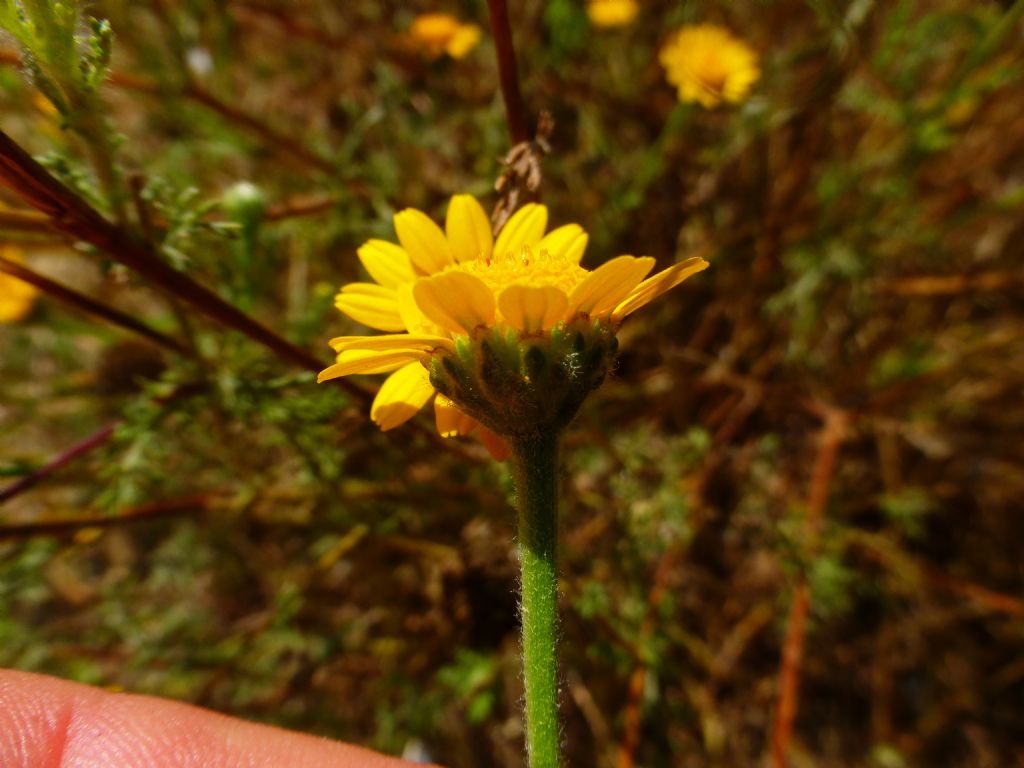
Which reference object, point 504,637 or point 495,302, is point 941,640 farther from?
point 495,302

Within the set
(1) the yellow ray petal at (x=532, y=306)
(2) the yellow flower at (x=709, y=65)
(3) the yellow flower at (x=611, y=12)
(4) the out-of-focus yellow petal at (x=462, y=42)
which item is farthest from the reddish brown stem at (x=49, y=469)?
(3) the yellow flower at (x=611, y=12)

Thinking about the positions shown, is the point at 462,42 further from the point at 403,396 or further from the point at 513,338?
the point at 513,338

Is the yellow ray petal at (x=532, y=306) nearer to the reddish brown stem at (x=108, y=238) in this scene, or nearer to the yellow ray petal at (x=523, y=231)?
the yellow ray petal at (x=523, y=231)

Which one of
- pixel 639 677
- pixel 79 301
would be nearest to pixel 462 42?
pixel 79 301

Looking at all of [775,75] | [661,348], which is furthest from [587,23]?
[661,348]

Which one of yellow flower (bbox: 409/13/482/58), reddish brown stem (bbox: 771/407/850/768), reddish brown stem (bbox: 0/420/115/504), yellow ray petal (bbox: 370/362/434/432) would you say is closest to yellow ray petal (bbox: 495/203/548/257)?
A: yellow ray petal (bbox: 370/362/434/432)

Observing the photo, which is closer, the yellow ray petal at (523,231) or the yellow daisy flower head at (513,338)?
the yellow daisy flower head at (513,338)

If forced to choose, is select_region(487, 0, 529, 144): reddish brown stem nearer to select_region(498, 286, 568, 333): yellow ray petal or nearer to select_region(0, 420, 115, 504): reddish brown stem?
select_region(498, 286, 568, 333): yellow ray petal
